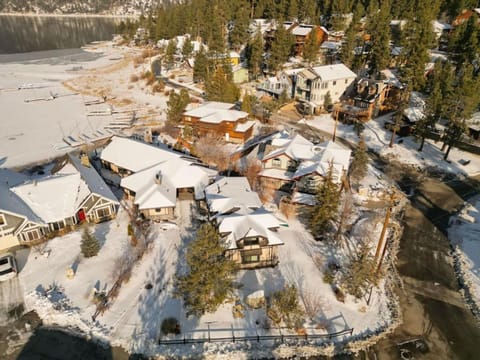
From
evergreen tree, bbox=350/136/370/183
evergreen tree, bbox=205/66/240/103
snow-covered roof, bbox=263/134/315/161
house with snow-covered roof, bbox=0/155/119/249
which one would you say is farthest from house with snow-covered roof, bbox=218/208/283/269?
evergreen tree, bbox=205/66/240/103

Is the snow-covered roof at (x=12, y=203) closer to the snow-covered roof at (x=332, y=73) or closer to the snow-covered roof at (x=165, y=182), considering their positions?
the snow-covered roof at (x=165, y=182)

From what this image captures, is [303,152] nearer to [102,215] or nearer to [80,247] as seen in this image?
[102,215]

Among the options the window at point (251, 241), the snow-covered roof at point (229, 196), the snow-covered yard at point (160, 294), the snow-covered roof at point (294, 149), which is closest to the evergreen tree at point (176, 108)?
the snow-covered roof at point (294, 149)

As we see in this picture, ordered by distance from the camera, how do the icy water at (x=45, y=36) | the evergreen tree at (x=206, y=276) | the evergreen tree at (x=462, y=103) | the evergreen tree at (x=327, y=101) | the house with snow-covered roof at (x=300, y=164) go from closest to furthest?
the evergreen tree at (x=206, y=276) < the house with snow-covered roof at (x=300, y=164) < the evergreen tree at (x=462, y=103) < the evergreen tree at (x=327, y=101) < the icy water at (x=45, y=36)

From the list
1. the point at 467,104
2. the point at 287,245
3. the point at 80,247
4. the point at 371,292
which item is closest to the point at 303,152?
the point at 287,245

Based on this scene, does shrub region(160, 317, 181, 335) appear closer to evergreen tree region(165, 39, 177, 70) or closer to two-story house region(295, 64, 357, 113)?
two-story house region(295, 64, 357, 113)

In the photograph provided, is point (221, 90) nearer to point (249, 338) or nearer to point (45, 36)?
point (249, 338)

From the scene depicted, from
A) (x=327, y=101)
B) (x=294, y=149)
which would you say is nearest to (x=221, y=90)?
(x=327, y=101)

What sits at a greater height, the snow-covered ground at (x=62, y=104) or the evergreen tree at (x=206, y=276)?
the evergreen tree at (x=206, y=276)
